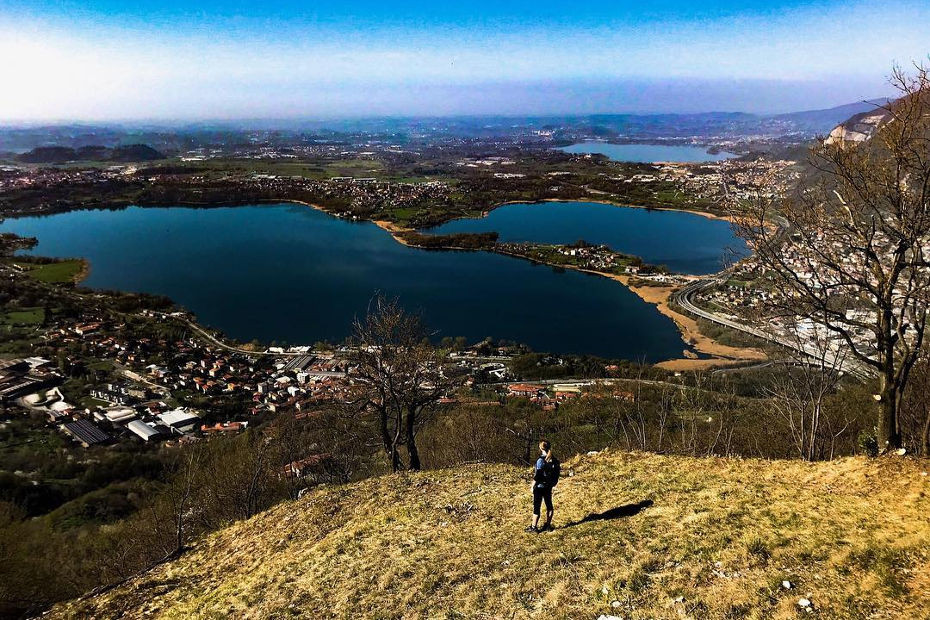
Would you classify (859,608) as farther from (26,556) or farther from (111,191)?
(111,191)

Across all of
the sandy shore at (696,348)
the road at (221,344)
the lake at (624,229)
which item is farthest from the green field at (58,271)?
the sandy shore at (696,348)

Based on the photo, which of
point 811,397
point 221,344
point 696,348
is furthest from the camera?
point 221,344

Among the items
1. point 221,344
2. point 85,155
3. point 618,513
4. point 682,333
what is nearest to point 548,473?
point 618,513

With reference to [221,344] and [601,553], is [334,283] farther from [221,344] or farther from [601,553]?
[601,553]

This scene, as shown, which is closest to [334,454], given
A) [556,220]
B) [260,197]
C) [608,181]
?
[556,220]

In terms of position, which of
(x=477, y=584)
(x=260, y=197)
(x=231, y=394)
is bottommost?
(x=231, y=394)

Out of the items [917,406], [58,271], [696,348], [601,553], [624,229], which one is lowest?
Answer: [696,348]
